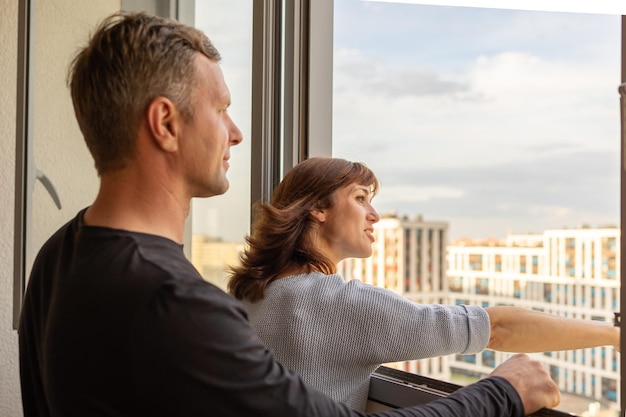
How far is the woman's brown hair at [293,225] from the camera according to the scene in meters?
1.65

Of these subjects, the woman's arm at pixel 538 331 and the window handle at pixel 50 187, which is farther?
the window handle at pixel 50 187

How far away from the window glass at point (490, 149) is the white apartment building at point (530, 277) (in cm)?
1

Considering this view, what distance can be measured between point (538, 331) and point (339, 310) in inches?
15.7

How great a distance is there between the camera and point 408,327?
1442mm

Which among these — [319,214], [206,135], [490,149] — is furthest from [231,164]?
[490,149]

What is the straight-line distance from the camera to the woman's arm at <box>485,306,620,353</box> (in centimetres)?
153

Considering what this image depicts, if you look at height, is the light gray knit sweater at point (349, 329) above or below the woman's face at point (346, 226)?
below

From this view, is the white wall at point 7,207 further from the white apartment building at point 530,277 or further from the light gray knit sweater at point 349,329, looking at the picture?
the light gray knit sweater at point 349,329

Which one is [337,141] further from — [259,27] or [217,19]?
[217,19]

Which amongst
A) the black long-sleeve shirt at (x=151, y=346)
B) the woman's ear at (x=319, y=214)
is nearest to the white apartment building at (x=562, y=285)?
the woman's ear at (x=319, y=214)

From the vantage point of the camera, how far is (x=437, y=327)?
1448 millimetres

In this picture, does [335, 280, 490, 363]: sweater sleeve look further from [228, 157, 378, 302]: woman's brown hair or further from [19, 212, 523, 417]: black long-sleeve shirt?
[19, 212, 523, 417]: black long-sleeve shirt

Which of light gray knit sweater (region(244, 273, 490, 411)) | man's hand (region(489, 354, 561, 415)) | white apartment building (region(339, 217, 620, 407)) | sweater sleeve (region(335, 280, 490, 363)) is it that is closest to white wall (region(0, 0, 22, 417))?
white apartment building (region(339, 217, 620, 407))

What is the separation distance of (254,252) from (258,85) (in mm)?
520
